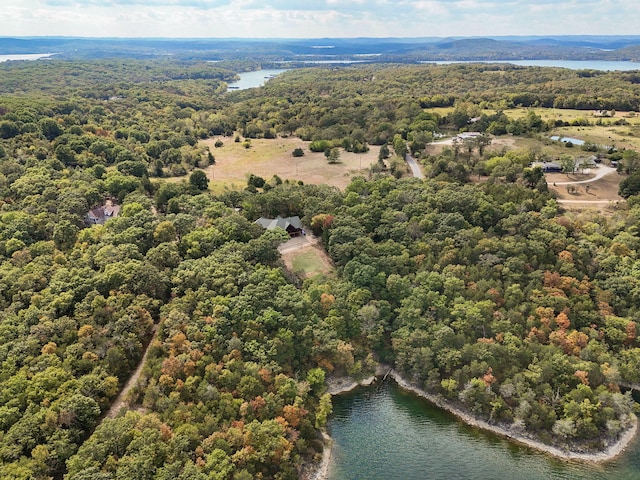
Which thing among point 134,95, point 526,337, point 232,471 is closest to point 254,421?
point 232,471

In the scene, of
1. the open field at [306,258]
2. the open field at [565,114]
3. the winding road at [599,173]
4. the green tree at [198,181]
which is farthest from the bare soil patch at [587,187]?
the green tree at [198,181]

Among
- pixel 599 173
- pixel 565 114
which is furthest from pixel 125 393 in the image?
pixel 565 114

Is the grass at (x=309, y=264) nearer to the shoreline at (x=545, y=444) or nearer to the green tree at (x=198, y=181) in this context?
the shoreline at (x=545, y=444)

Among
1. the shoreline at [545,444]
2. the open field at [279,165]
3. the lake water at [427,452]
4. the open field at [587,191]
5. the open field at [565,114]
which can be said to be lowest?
the lake water at [427,452]

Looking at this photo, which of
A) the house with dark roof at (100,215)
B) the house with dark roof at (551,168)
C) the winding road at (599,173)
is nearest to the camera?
the house with dark roof at (100,215)

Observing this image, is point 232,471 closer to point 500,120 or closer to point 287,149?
point 287,149

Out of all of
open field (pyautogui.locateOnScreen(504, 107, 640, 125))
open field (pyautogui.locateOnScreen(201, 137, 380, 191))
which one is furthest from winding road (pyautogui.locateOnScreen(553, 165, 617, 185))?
open field (pyautogui.locateOnScreen(201, 137, 380, 191))

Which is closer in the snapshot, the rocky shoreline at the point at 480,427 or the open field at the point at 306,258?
the rocky shoreline at the point at 480,427
